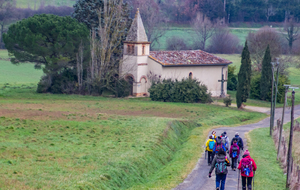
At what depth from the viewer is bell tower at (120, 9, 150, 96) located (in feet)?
163

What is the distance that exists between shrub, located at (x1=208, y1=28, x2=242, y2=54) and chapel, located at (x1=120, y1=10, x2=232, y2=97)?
5055 centimetres

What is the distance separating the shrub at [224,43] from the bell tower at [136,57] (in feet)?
178

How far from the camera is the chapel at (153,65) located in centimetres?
4975

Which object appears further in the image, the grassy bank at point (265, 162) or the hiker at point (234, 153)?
the hiker at point (234, 153)

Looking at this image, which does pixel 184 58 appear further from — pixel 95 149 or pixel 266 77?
pixel 95 149

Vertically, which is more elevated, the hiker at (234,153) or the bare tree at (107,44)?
the bare tree at (107,44)

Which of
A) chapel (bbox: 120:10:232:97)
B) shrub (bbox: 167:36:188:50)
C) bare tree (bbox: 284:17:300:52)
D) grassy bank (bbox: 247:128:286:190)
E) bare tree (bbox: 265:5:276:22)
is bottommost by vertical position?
grassy bank (bbox: 247:128:286:190)

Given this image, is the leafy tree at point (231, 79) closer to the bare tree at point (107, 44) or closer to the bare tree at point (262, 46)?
the bare tree at point (262, 46)

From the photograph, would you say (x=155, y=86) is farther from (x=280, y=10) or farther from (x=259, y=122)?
(x=280, y=10)

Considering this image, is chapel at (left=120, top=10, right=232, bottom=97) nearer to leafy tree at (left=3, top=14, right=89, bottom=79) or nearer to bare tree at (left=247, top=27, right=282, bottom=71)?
leafy tree at (left=3, top=14, right=89, bottom=79)

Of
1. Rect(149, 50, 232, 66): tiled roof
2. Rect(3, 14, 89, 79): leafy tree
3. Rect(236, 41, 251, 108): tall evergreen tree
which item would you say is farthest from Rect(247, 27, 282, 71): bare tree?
Rect(3, 14, 89, 79): leafy tree

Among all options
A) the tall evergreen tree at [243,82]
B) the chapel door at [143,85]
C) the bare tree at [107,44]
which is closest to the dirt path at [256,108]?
the tall evergreen tree at [243,82]

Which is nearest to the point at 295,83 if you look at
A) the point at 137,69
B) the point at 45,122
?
the point at 137,69

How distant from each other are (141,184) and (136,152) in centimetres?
365
